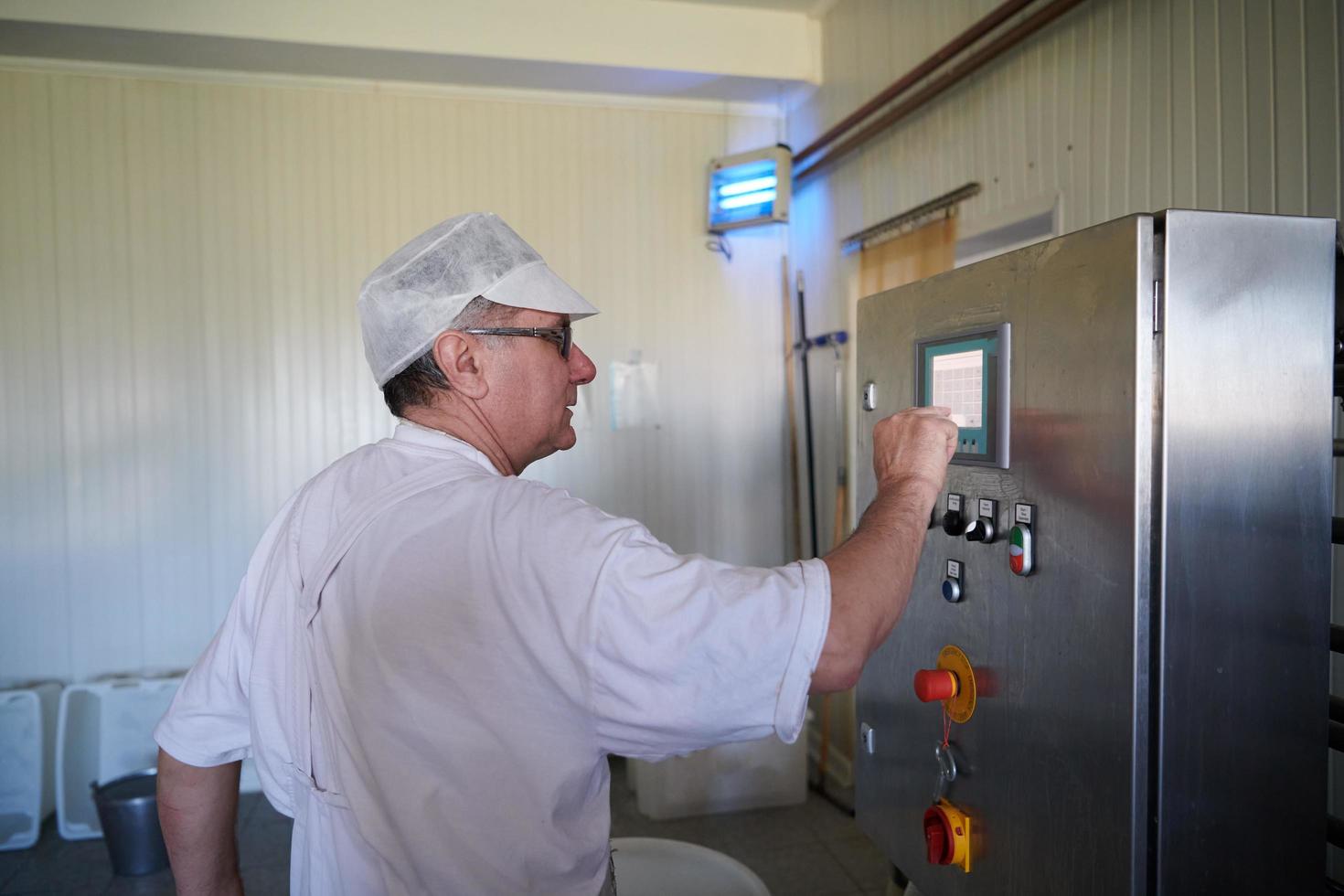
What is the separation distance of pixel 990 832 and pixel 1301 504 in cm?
58

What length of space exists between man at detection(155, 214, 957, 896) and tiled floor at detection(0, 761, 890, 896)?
1.96m

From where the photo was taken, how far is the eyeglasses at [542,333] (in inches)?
46.3

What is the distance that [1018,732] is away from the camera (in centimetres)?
117

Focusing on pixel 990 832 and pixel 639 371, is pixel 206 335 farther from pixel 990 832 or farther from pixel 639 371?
pixel 990 832

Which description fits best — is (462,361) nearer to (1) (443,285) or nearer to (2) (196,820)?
(1) (443,285)

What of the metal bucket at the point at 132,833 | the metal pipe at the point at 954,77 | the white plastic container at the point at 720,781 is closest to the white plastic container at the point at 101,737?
the metal bucket at the point at 132,833

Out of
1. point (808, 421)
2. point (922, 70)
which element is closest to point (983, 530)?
point (922, 70)

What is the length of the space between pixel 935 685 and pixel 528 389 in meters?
0.70

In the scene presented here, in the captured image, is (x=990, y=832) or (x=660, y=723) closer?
(x=660, y=723)

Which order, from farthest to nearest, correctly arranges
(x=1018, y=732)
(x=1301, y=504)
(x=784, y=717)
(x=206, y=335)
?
(x=206, y=335) < (x=1018, y=732) < (x=1301, y=504) < (x=784, y=717)

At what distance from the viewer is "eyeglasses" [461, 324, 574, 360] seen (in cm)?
118

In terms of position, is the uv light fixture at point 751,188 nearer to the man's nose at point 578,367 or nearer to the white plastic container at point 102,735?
the man's nose at point 578,367

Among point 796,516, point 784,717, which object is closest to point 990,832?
point 784,717

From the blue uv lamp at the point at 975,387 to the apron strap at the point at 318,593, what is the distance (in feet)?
2.27
